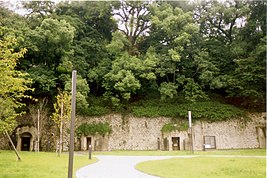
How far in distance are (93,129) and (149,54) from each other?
945 centimetres

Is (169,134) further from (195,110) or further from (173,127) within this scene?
(195,110)

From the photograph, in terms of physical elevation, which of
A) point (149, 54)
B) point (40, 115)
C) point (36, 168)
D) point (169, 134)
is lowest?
point (36, 168)

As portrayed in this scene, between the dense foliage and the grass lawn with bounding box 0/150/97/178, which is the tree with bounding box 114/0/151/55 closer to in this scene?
the dense foliage

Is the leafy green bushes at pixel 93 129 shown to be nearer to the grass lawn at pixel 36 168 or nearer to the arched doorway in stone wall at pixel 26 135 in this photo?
the arched doorway in stone wall at pixel 26 135

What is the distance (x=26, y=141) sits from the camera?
27328 mm

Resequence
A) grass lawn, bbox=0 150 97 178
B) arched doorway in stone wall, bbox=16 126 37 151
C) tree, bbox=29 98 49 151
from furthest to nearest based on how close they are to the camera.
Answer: arched doorway in stone wall, bbox=16 126 37 151
tree, bbox=29 98 49 151
grass lawn, bbox=0 150 97 178

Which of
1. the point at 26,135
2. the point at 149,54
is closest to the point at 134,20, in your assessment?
the point at 149,54

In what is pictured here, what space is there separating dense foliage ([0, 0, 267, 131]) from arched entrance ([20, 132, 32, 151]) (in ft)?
12.7

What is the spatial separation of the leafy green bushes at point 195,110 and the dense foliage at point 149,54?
0.32 feet

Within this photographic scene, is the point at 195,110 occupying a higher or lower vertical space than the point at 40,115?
higher

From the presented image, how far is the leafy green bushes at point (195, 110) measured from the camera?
28172 millimetres

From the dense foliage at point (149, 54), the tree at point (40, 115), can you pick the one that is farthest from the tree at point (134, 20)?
the tree at point (40, 115)

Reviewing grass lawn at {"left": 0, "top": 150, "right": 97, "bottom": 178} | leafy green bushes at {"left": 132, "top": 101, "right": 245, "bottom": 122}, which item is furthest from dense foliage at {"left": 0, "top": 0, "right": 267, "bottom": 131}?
grass lawn at {"left": 0, "top": 150, "right": 97, "bottom": 178}

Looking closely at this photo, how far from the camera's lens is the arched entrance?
26.9m
